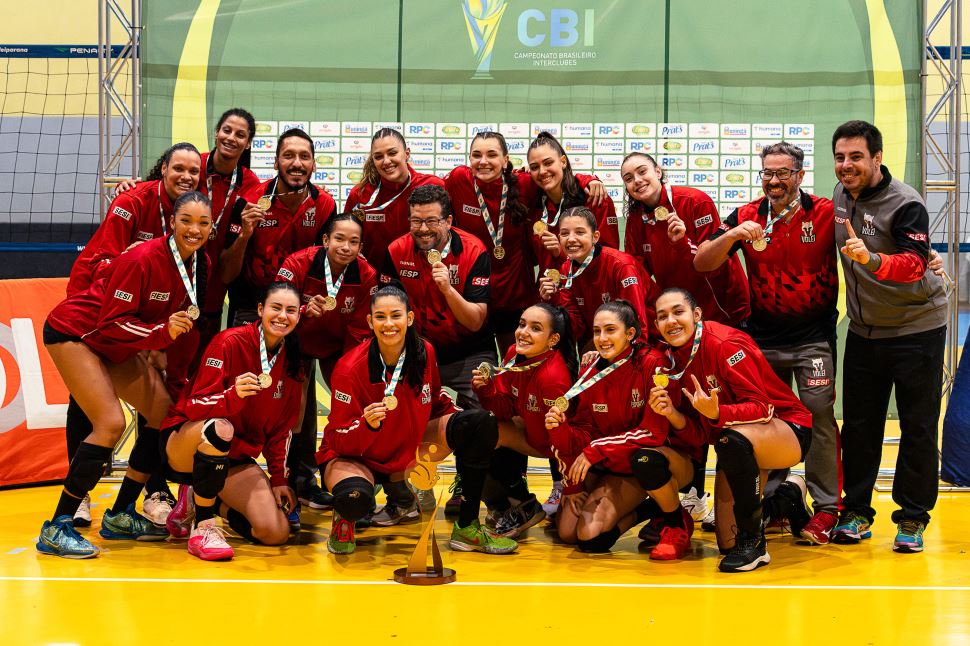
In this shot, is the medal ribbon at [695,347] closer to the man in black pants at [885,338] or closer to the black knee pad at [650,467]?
the black knee pad at [650,467]

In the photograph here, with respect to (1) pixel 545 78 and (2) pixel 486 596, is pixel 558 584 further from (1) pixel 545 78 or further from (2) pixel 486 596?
(1) pixel 545 78

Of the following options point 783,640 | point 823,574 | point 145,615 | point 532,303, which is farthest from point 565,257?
point 145,615

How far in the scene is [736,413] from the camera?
5059 mm

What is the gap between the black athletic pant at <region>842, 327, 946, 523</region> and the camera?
540 centimetres

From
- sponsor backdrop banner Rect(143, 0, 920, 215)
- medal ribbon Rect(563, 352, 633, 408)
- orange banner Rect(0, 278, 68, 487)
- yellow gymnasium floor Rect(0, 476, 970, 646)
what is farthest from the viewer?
sponsor backdrop banner Rect(143, 0, 920, 215)

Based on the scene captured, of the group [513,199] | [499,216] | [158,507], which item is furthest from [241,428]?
[513,199]

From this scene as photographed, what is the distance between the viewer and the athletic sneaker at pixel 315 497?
20.8 feet

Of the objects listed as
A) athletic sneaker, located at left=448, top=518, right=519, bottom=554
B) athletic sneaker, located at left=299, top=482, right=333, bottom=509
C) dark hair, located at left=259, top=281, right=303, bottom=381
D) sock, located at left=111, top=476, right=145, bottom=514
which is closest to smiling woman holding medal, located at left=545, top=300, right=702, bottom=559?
athletic sneaker, located at left=448, top=518, right=519, bottom=554

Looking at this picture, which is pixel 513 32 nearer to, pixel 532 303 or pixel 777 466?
pixel 532 303

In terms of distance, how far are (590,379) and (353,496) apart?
4.54 feet

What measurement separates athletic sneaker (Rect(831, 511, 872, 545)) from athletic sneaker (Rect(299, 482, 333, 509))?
304cm

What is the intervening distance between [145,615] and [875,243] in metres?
4.08

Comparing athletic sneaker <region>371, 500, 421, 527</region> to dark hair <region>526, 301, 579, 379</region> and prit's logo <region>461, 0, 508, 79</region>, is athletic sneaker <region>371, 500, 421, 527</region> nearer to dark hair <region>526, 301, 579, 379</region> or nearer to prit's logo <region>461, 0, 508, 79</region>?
dark hair <region>526, 301, 579, 379</region>

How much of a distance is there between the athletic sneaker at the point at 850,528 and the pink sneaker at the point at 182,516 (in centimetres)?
363
